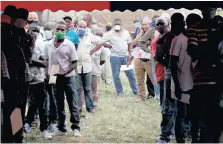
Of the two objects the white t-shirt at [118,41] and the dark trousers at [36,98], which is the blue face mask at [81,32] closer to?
the dark trousers at [36,98]

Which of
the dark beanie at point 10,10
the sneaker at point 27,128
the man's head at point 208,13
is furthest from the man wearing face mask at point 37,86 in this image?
the man's head at point 208,13

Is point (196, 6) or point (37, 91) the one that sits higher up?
point (196, 6)

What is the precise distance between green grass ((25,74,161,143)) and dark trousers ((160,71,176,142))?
71 centimetres

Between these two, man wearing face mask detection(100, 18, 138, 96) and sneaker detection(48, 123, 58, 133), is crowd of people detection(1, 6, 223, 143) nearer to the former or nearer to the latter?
sneaker detection(48, 123, 58, 133)

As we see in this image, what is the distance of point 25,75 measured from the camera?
7.20 m

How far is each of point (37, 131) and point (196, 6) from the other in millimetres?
3462

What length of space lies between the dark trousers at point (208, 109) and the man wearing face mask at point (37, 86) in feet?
9.06

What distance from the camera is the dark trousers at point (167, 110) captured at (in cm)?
743

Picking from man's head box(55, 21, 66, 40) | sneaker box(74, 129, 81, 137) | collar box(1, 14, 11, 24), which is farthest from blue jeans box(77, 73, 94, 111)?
collar box(1, 14, 11, 24)

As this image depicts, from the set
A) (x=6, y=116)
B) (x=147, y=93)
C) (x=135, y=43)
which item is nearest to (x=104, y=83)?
(x=147, y=93)

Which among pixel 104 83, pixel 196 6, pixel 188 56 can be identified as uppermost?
pixel 196 6

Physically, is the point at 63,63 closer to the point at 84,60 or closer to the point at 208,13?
the point at 84,60

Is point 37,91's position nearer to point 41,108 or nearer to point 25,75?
point 41,108

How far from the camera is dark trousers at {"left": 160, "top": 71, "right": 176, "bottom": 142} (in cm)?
743
